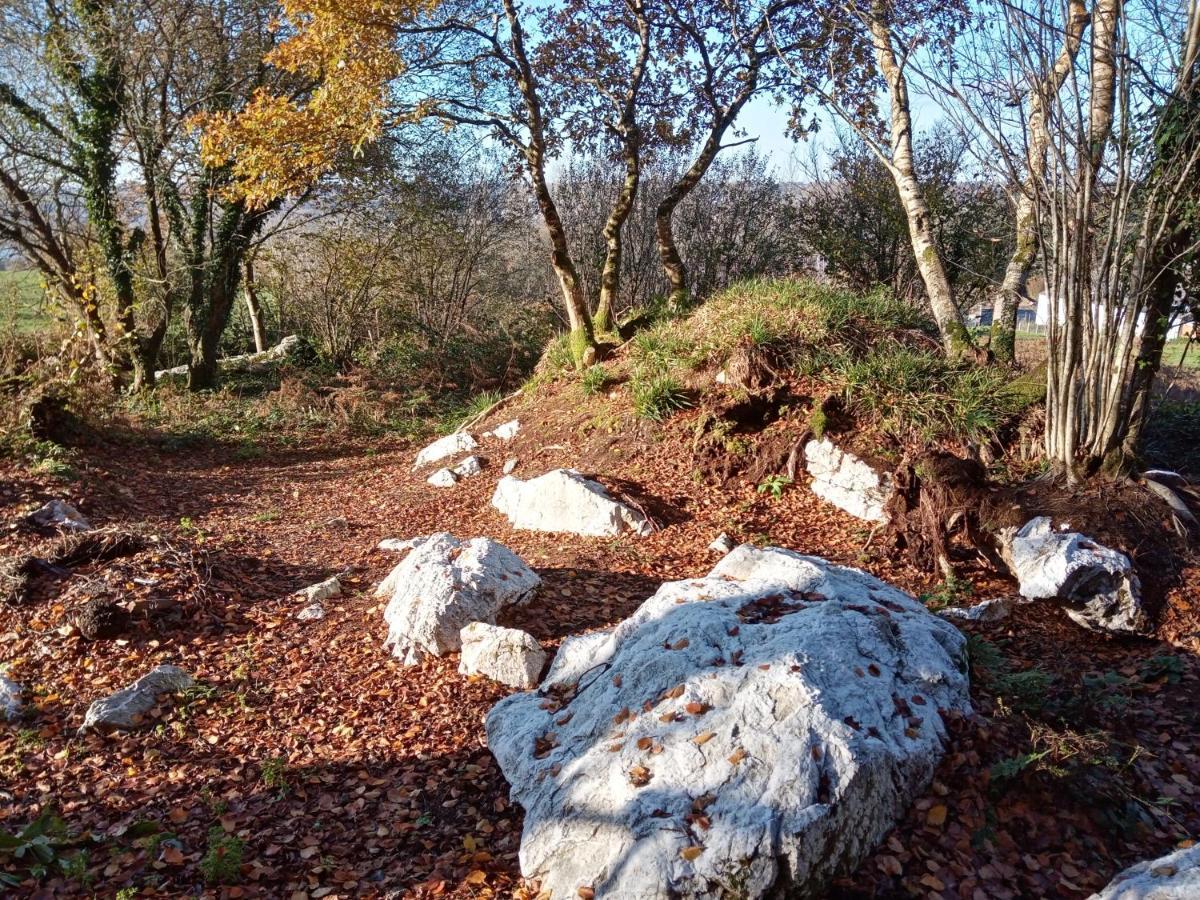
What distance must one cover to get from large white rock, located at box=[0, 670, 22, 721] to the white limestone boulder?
6.79ft

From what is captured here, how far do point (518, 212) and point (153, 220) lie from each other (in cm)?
593

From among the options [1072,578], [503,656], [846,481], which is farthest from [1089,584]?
[503,656]

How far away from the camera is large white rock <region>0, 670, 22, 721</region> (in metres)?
3.92

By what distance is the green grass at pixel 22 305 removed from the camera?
11.0 m

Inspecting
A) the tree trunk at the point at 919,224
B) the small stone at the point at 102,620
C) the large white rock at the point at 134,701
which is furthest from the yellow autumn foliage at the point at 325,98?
the large white rock at the point at 134,701

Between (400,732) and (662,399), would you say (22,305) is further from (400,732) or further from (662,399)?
(400,732)

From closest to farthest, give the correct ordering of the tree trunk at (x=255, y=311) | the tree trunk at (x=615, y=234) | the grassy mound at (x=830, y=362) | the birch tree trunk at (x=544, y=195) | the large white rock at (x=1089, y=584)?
the large white rock at (x=1089, y=584) < the grassy mound at (x=830, y=362) < the birch tree trunk at (x=544, y=195) < the tree trunk at (x=615, y=234) < the tree trunk at (x=255, y=311)

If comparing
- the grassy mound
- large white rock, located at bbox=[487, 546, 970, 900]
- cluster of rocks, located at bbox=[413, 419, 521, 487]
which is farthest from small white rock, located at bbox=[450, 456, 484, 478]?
large white rock, located at bbox=[487, 546, 970, 900]

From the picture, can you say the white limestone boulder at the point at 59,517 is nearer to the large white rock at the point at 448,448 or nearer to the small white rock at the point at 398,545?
the small white rock at the point at 398,545

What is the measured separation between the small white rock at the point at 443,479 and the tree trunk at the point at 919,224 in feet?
15.7

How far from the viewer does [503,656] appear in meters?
3.98

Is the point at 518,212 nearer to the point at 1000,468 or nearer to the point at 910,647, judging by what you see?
the point at 1000,468

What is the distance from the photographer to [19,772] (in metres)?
3.52

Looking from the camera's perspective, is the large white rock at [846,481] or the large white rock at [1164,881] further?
the large white rock at [846,481]
